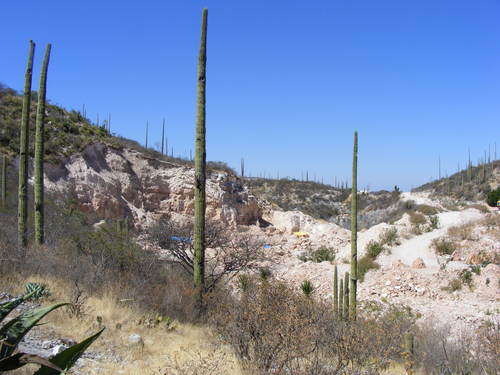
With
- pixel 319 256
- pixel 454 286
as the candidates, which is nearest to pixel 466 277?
pixel 454 286

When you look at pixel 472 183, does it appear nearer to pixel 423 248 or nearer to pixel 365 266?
pixel 423 248

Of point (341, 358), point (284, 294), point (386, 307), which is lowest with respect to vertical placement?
point (386, 307)

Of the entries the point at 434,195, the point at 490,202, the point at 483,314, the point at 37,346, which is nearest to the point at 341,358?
the point at 37,346

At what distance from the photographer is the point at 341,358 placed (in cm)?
441

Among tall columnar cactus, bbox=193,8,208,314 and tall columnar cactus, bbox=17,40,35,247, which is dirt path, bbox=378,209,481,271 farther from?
tall columnar cactus, bbox=17,40,35,247

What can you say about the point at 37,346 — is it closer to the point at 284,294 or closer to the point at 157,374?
the point at 157,374

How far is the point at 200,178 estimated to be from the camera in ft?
28.7

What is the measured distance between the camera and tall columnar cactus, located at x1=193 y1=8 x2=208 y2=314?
8.74 m

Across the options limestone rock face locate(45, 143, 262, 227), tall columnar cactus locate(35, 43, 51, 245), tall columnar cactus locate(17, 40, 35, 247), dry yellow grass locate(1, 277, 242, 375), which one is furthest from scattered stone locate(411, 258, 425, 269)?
tall columnar cactus locate(17, 40, 35, 247)

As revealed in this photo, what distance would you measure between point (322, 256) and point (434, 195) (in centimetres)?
3545

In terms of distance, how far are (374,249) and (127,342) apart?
1967 centimetres

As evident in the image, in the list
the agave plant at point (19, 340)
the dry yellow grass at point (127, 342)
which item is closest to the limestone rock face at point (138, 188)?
the dry yellow grass at point (127, 342)

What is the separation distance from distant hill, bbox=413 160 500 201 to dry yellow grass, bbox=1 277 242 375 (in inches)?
1757

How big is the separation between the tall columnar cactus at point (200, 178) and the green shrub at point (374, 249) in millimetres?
16898
